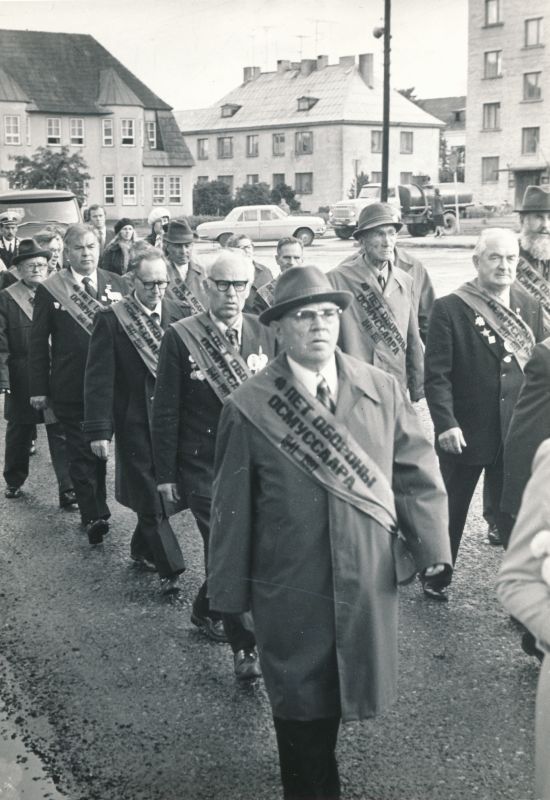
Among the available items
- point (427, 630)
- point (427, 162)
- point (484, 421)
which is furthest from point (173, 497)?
point (427, 162)

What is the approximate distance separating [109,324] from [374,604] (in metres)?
3.39

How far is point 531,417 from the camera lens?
471 centimetres

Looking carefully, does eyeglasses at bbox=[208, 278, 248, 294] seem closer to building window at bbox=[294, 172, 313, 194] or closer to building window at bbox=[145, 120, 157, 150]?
building window at bbox=[145, 120, 157, 150]

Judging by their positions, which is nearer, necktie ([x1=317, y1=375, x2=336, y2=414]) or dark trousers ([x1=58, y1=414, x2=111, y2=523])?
necktie ([x1=317, y1=375, x2=336, y2=414])

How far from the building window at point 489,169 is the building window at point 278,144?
17.7 meters

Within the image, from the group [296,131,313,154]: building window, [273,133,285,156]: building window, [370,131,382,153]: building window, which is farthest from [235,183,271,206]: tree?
[370,131,382,153]: building window

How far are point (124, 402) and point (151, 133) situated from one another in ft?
228

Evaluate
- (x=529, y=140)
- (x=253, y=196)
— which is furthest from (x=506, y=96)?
(x=253, y=196)

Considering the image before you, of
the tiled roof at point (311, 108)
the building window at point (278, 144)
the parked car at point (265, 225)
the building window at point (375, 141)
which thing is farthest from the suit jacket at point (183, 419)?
the building window at point (278, 144)

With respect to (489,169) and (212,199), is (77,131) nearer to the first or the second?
(212,199)

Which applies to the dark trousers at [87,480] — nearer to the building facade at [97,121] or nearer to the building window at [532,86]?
the building facade at [97,121]

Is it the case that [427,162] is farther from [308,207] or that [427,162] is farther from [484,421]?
[484,421]

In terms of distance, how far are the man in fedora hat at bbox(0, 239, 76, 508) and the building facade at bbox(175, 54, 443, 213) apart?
67023 millimetres

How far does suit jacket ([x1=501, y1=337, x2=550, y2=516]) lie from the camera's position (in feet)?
15.3
